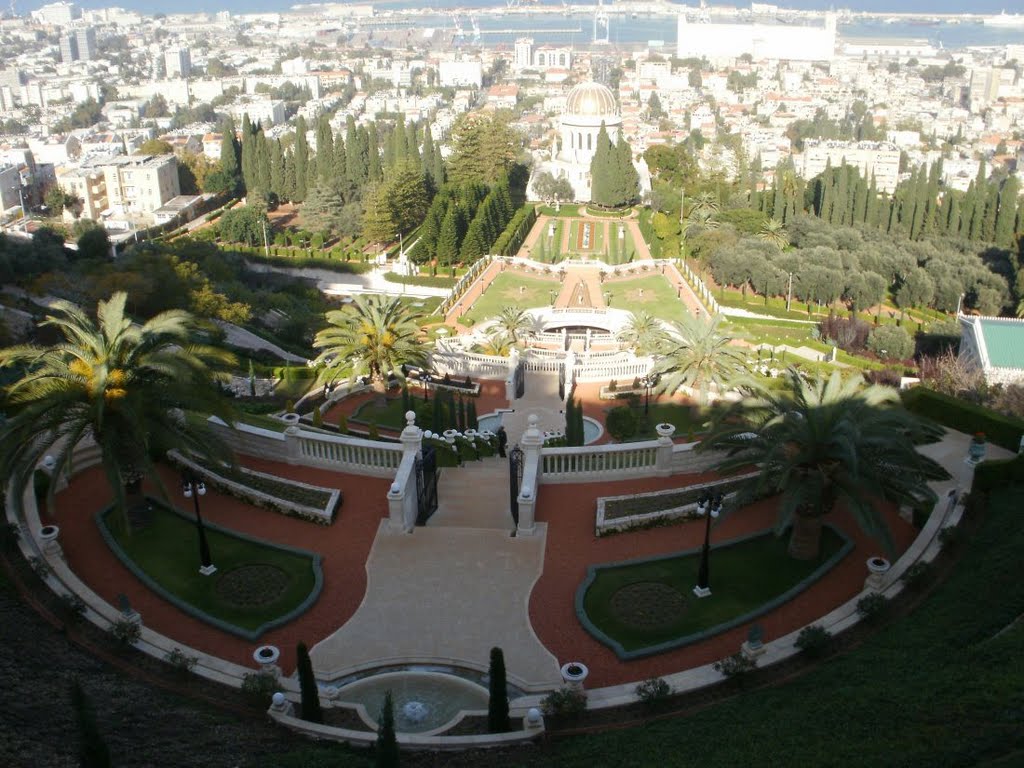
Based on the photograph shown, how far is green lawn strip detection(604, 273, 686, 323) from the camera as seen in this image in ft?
192

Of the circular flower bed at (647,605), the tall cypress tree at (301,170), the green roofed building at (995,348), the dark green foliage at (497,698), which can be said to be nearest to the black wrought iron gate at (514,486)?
the circular flower bed at (647,605)

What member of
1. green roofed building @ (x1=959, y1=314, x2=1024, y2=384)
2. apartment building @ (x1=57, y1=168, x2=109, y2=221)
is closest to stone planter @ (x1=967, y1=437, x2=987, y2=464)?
green roofed building @ (x1=959, y1=314, x2=1024, y2=384)

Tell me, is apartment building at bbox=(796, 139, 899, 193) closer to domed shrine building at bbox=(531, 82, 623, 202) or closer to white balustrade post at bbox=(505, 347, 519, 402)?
Answer: domed shrine building at bbox=(531, 82, 623, 202)

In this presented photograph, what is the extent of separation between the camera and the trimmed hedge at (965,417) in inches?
976

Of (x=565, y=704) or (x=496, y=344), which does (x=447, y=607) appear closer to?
(x=565, y=704)

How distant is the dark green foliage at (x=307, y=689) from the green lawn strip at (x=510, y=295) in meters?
41.2

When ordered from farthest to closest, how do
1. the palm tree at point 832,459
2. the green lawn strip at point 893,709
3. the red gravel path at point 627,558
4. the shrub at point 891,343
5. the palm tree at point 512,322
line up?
the shrub at point 891,343
the palm tree at point 512,322
the palm tree at point 832,459
the red gravel path at point 627,558
the green lawn strip at point 893,709

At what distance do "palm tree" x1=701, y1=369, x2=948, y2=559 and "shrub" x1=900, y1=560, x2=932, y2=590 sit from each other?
39.2 inches

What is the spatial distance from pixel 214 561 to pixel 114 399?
4235 mm

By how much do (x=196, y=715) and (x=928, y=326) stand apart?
2203 inches

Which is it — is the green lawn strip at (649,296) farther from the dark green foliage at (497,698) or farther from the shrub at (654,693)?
the dark green foliage at (497,698)

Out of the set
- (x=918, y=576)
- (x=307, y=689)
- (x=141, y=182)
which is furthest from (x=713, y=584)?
(x=141, y=182)

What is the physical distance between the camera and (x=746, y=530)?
21.3m


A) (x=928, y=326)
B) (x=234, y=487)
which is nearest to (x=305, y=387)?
(x=234, y=487)
